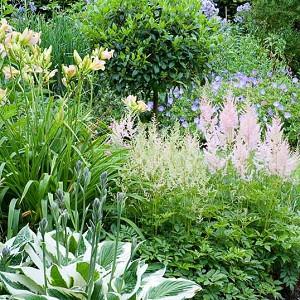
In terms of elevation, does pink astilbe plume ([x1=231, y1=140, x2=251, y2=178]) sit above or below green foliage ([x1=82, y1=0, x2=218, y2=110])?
below

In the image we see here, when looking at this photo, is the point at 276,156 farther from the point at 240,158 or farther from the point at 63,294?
the point at 63,294

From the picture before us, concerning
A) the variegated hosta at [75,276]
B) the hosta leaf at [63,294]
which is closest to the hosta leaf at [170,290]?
the variegated hosta at [75,276]

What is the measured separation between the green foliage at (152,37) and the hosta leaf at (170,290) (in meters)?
3.09

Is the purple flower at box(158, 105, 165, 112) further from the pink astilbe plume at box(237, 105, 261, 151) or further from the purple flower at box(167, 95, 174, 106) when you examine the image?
the pink astilbe plume at box(237, 105, 261, 151)

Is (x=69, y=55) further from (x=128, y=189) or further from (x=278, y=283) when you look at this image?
(x=278, y=283)

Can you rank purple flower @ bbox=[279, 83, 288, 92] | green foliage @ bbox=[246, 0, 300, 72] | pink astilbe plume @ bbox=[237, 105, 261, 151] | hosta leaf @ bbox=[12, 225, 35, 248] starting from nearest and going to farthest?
hosta leaf @ bbox=[12, 225, 35, 248], pink astilbe plume @ bbox=[237, 105, 261, 151], purple flower @ bbox=[279, 83, 288, 92], green foliage @ bbox=[246, 0, 300, 72]

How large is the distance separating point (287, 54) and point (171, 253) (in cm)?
787

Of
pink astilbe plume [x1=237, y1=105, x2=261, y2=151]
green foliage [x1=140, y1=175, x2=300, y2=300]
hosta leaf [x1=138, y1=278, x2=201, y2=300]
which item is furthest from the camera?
pink astilbe plume [x1=237, y1=105, x2=261, y2=151]

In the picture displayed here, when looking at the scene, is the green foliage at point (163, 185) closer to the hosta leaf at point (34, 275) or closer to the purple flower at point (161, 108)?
the hosta leaf at point (34, 275)

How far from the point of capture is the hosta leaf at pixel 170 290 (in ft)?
9.01

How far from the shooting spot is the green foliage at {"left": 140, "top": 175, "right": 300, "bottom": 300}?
331 cm

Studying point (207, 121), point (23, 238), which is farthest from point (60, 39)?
point (23, 238)

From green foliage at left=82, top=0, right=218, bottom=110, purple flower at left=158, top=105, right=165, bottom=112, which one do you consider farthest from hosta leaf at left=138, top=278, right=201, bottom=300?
purple flower at left=158, top=105, right=165, bottom=112

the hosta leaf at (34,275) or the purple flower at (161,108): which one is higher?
the purple flower at (161,108)
